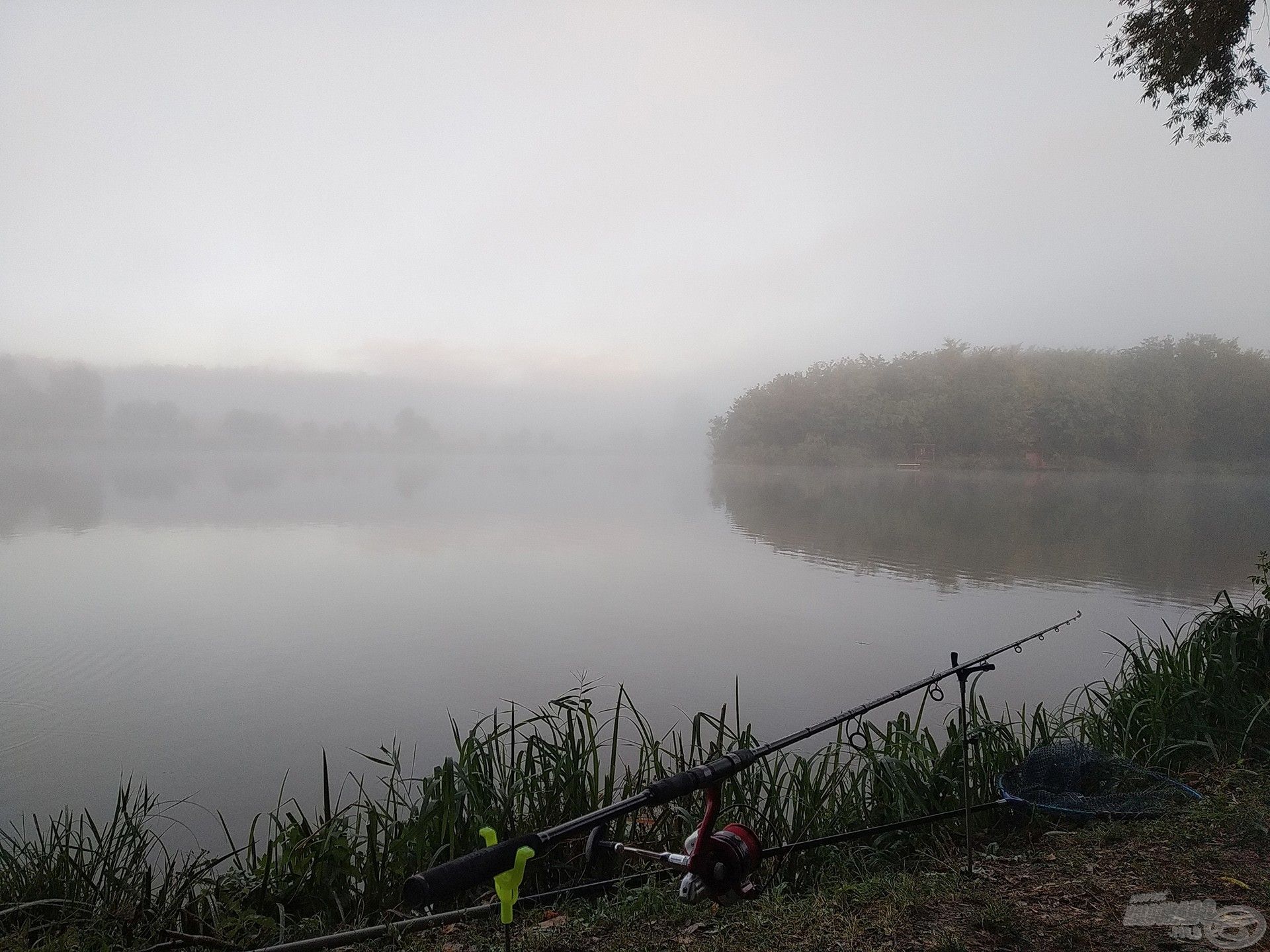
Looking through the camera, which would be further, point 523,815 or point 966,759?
point 523,815

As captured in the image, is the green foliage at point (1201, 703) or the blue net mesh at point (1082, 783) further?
the green foliage at point (1201, 703)

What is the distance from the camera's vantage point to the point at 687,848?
73.3 inches

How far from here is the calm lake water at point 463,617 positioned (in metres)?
4.77

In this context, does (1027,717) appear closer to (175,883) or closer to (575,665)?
(575,665)

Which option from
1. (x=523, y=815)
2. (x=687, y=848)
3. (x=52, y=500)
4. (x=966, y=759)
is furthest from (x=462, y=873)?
(x=52, y=500)

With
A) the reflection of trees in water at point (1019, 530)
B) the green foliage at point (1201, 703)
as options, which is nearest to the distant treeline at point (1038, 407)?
the reflection of trees in water at point (1019, 530)

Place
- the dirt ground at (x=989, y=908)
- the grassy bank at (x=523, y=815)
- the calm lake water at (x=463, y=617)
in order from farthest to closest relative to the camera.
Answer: the calm lake water at (x=463, y=617), the grassy bank at (x=523, y=815), the dirt ground at (x=989, y=908)

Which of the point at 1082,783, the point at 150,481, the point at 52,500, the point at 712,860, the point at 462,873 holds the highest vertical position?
the point at 150,481

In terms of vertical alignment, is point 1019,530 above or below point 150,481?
below

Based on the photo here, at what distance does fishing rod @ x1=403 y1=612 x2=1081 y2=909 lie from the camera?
1164mm

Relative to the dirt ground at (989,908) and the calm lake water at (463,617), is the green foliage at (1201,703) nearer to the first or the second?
the dirt ground at (989,908)

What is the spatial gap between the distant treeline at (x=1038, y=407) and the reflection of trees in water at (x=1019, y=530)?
881 cm

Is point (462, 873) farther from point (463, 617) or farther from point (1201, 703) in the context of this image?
point (463, 617)

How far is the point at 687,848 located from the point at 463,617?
655 centimetres
